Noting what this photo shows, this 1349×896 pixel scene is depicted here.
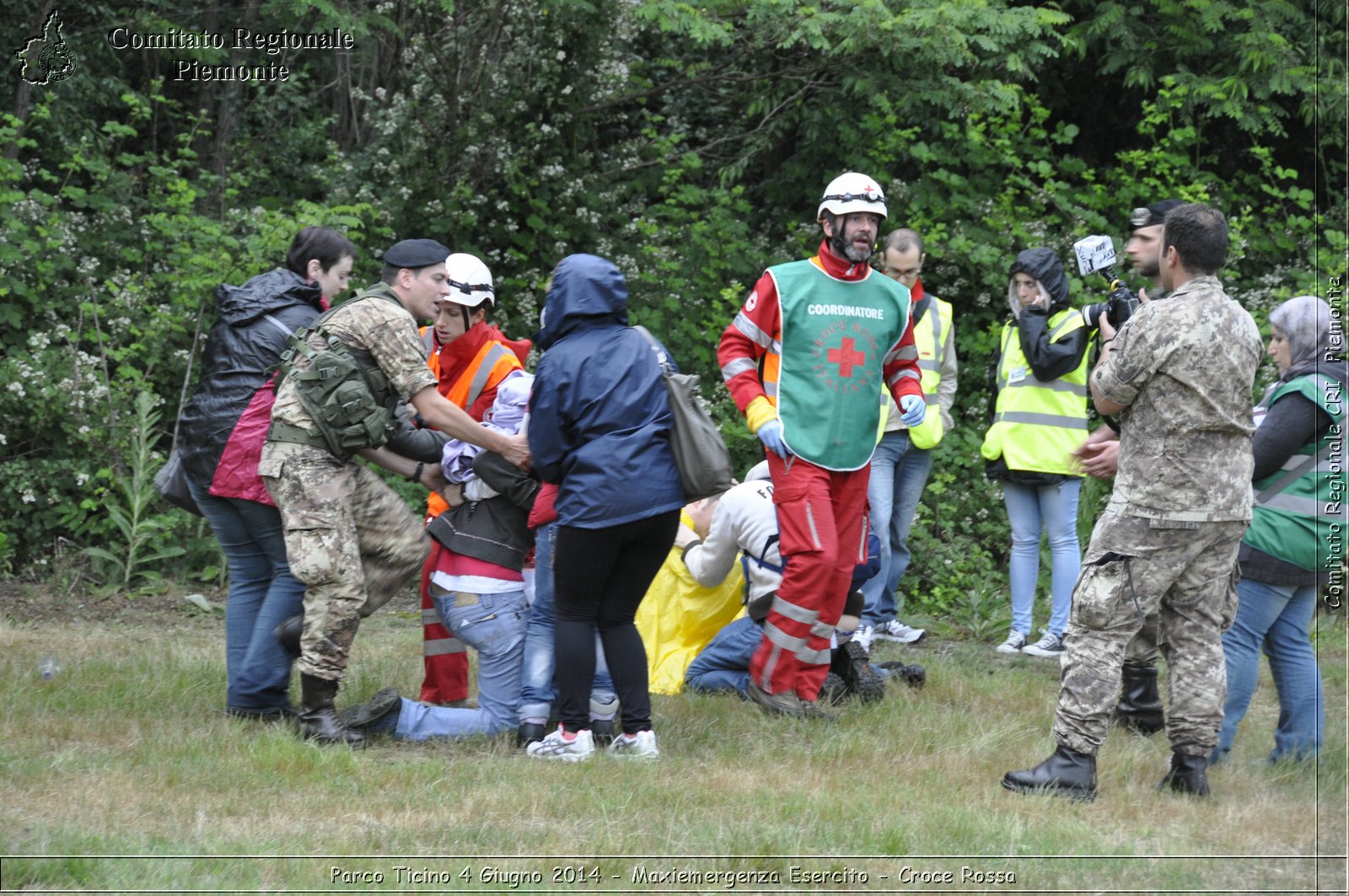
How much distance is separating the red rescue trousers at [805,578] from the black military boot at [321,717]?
1.81m

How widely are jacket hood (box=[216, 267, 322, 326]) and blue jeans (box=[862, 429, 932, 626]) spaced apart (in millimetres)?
3257

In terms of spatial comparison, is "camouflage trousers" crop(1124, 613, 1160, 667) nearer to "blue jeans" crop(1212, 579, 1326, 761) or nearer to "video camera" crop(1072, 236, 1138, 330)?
"blue jeans" crop(1212, 579, 1326, 761)

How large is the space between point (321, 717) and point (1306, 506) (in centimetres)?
395

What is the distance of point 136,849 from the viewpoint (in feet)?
13.2

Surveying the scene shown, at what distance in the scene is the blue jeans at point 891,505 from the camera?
747cm

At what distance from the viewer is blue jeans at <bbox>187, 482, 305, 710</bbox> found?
5484 millimetres

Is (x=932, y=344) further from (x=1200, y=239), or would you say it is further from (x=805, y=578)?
(x=1200, y=239)

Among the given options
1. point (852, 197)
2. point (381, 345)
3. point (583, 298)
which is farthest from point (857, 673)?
point (381, 345)

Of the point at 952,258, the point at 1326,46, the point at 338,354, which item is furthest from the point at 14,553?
the point at 1326,46

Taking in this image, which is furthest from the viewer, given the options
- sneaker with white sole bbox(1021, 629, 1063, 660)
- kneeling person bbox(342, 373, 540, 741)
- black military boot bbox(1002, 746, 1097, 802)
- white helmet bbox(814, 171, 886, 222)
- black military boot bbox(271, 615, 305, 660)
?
sneaker with white sole bbox(1021, 629, 1063, 660)

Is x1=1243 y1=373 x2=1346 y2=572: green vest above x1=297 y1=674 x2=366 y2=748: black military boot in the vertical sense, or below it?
above

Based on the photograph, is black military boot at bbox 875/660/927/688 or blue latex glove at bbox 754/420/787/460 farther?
black military boot at bbox 875/660/927/688

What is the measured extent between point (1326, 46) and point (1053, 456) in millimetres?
6796

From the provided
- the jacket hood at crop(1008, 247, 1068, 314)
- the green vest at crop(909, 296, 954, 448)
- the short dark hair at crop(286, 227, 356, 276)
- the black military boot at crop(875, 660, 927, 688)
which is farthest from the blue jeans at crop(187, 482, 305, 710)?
the jacket hood at crop(1008, 247, 1068, 314)
